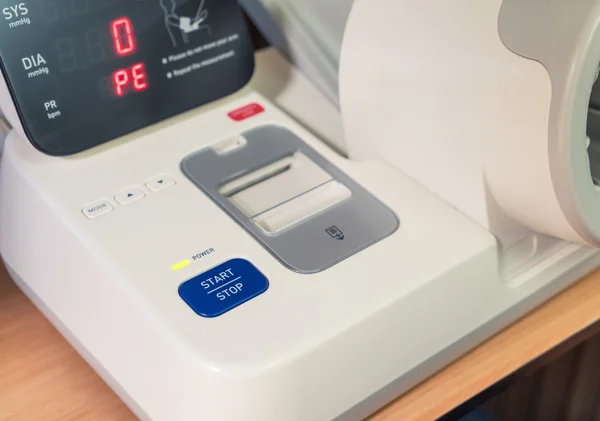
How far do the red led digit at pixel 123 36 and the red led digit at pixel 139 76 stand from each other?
1 cm

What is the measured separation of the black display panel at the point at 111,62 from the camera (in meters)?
0.60

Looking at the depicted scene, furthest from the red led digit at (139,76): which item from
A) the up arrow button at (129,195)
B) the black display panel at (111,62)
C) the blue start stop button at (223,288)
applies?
the blue start stop button at (223,288)

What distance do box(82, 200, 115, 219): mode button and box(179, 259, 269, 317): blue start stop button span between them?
0.10 meters

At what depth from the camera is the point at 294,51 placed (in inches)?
30.8

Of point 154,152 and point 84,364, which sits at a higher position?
point 154,152

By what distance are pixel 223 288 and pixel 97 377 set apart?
141mm

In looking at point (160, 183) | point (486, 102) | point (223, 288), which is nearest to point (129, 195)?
point (160, 183)

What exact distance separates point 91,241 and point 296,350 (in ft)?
0.58

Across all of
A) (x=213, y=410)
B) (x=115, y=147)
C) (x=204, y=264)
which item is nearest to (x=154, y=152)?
(x=115, y=147)

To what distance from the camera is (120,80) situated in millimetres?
647

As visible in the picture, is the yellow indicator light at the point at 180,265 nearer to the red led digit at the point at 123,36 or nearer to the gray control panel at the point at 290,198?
the gray control panel at the point at 290,198

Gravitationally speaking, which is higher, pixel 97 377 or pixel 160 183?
pixel 160 183

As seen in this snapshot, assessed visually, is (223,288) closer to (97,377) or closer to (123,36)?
(97,377)

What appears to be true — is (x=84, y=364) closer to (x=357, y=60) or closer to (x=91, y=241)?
(x=91, y=241)
